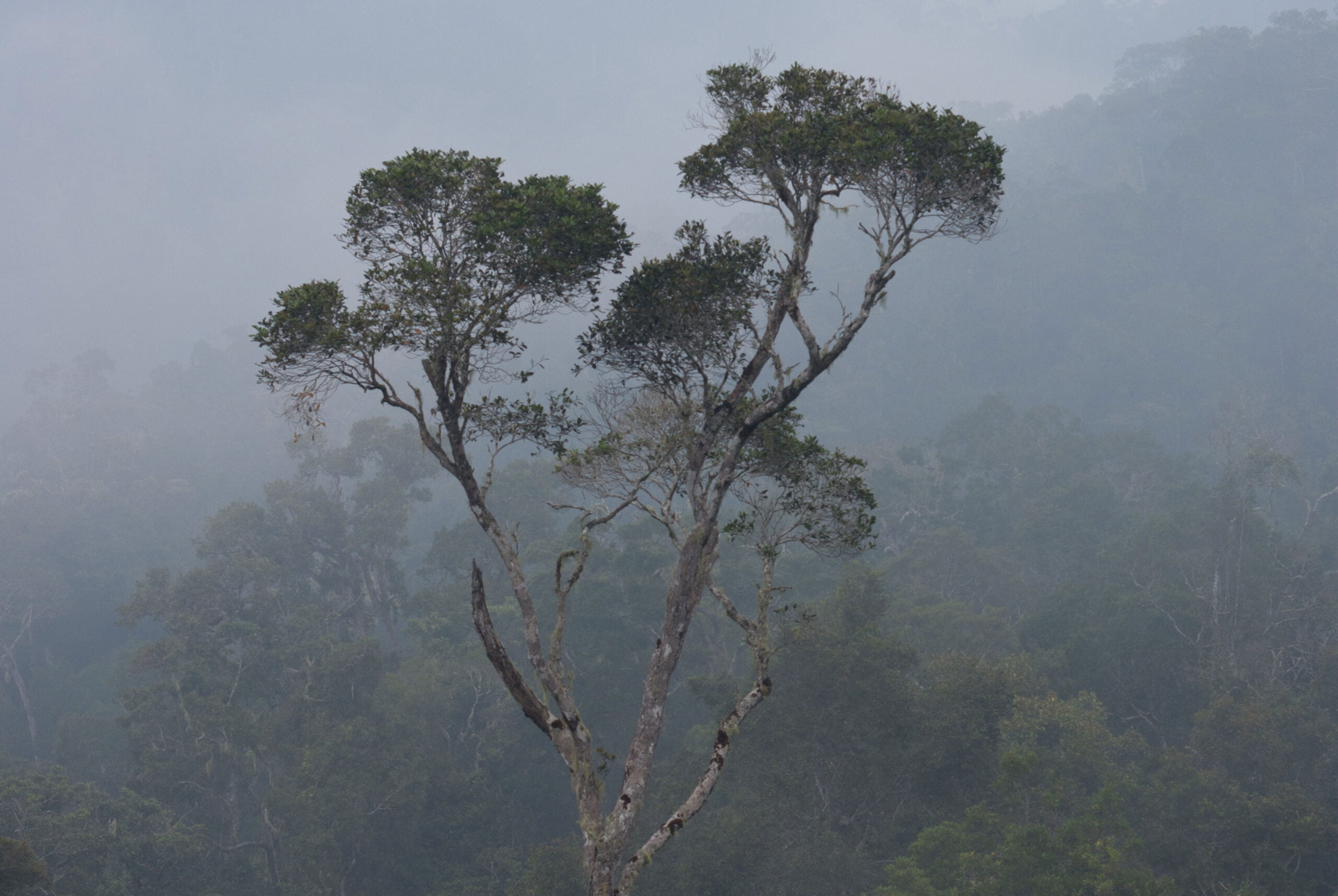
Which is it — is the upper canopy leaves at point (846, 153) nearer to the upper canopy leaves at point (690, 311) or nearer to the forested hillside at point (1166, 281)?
the upper canopy leaves at point (690, 311)

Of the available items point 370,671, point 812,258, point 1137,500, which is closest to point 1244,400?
point 1137,500

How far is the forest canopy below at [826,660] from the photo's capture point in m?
21.6

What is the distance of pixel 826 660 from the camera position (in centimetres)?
2364

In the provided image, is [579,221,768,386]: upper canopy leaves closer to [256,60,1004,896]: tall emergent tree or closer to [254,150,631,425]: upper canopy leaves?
[256,60,1004,896]: tall emergent tree

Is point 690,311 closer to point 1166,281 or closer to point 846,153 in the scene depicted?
point 846,153

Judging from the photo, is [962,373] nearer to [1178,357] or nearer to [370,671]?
[1178,357]

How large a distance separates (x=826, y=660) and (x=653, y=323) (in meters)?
16.8

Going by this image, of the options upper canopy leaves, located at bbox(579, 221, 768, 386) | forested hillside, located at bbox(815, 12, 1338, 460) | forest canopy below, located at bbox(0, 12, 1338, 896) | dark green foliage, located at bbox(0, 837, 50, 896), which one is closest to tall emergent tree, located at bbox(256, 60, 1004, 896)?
upper canopy leaves, located at bbox(579, 221, 768, 386)

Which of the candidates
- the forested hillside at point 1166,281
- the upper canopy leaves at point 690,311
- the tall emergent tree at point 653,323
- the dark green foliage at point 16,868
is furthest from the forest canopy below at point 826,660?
the upper canopy leaves at point 690,311

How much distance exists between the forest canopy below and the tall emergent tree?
1.93 m

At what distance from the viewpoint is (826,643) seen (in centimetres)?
2406

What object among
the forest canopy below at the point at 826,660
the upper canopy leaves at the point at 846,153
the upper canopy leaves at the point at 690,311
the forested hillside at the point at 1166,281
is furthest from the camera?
the forested hillside at the point at 1166,281

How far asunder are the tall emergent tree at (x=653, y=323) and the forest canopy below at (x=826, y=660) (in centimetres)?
193

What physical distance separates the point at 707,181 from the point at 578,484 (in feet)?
12.3
